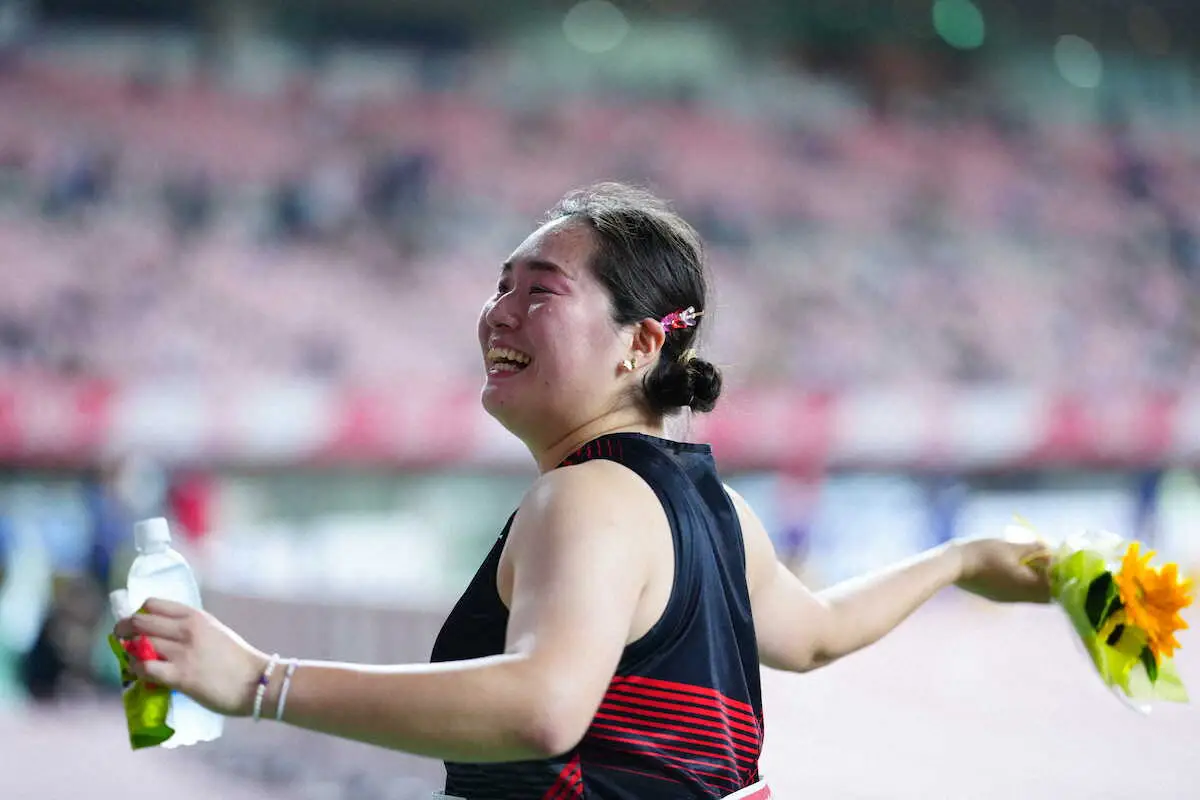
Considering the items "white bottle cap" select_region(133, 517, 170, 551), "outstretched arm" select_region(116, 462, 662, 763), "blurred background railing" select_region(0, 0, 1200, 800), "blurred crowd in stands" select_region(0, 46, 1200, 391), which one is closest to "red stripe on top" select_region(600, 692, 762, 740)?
"outstretched arm" select_region(116, 462, 662, 763)

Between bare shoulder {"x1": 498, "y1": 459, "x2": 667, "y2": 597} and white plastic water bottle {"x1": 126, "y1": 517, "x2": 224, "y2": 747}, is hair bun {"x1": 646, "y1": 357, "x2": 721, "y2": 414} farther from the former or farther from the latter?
white plastic water bottle {"x1": 126, "y1": 517, "x2": 224, "y2": 747}

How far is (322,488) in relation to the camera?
13156 mm

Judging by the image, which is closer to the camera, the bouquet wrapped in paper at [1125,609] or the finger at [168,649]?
the finger at [168,649]

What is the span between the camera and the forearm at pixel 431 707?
127cm

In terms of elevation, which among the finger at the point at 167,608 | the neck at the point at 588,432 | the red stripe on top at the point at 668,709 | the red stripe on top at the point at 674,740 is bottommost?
the red stripe on top at the point at 674,740

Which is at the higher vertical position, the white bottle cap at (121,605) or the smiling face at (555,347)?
the smiling face at (555,347)

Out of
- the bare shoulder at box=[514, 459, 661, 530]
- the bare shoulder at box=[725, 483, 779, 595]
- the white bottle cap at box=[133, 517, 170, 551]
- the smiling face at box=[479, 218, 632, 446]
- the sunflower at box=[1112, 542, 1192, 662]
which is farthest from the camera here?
the sunflower at box=[1112, 542, 1192, 662]

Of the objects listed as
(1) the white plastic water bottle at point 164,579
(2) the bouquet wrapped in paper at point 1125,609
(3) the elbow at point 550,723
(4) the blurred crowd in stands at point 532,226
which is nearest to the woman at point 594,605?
(3) the elbow at point 550,723

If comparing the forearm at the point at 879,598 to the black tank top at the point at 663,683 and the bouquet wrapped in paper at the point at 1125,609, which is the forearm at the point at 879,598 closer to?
the bouquet wrapped in paper at the point at 1125,609

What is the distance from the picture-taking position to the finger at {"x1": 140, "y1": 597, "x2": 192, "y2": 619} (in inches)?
53.0

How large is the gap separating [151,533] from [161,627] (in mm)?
237

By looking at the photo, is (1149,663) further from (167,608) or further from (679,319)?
(167,608)

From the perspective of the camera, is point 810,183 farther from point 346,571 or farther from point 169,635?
point 169,635

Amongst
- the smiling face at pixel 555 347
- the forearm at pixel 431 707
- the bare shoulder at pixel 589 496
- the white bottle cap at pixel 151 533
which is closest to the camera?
the forearm at pixel 431 707
